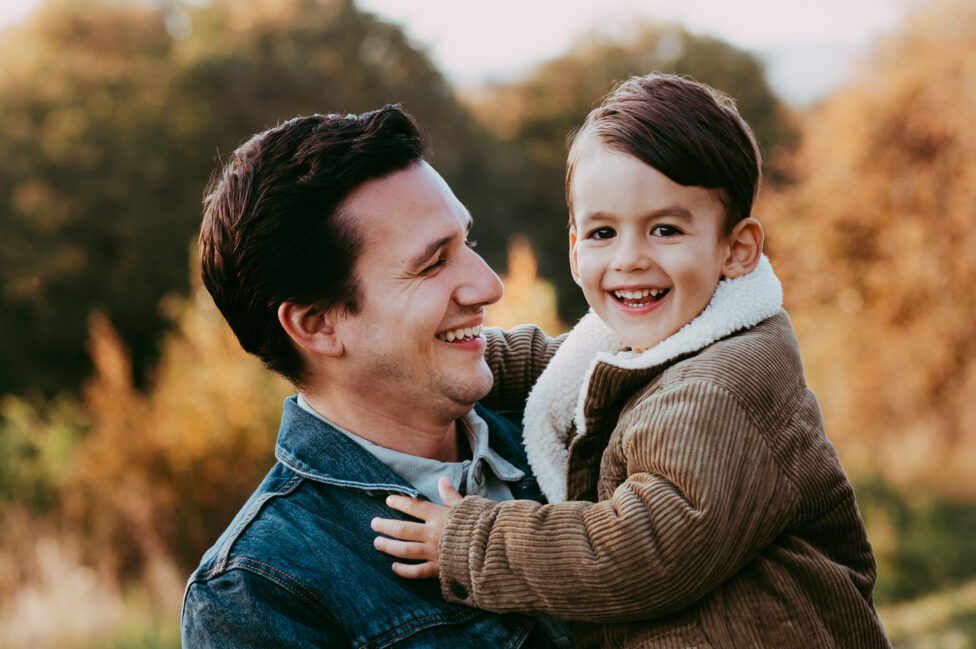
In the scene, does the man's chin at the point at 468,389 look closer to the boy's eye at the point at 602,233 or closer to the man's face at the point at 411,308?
the man's face at the point at 411,308

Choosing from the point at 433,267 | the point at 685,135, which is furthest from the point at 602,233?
the point at 433,267

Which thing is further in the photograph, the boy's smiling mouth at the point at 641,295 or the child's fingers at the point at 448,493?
the boy's smiling mouth at the point at 641,295

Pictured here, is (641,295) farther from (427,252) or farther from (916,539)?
(916,539)

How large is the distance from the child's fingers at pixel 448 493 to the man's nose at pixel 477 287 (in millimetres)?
471

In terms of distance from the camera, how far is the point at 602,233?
2217 mm

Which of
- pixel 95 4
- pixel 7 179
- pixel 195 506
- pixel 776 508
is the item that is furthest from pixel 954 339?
pixel 95 4

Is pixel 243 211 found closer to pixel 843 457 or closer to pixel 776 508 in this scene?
pixel 776 508

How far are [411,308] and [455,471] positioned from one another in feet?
1.43

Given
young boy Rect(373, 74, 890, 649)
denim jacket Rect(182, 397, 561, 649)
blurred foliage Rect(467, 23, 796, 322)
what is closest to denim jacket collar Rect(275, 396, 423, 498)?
denim jacket Rect(182, 397, 561, 649)

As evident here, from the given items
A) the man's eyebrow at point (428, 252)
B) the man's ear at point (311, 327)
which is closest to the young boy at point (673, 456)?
the man's eyebrow at point (428, 252)

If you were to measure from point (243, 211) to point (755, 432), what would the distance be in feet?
4.37

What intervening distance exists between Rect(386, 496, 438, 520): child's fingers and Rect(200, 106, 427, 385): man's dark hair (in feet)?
1.70

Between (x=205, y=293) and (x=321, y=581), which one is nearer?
(x=321, y=581)

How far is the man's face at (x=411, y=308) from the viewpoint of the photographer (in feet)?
7.39
